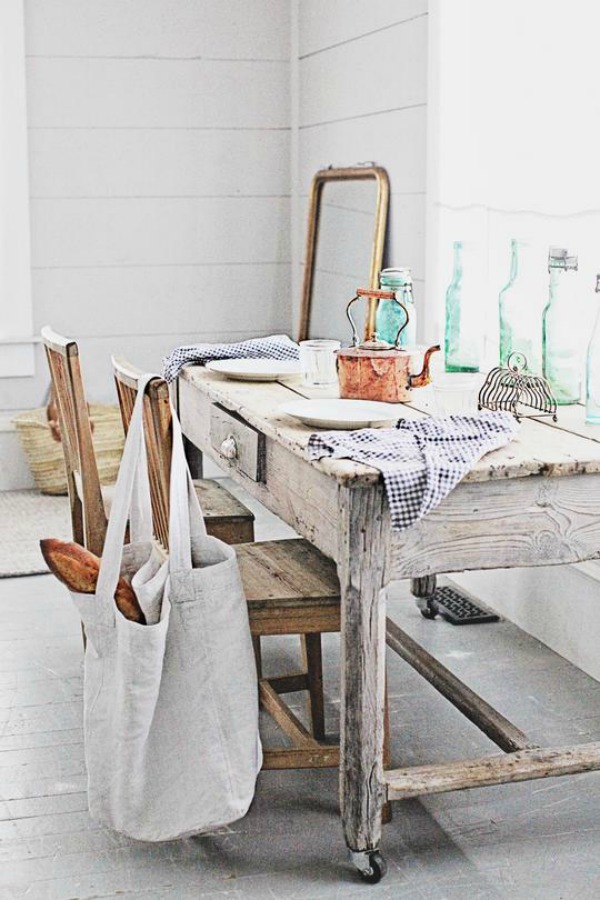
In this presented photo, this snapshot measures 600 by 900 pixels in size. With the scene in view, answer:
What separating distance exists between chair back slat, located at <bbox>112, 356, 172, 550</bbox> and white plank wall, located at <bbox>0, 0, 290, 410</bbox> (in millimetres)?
2615

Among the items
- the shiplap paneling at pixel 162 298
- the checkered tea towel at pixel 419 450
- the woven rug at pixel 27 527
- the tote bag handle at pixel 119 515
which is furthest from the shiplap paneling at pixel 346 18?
the tote bag handle at pixel 119 515

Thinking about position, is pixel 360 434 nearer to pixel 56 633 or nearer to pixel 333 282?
pixel 56 633

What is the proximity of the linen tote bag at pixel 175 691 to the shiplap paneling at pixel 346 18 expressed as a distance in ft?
8.02

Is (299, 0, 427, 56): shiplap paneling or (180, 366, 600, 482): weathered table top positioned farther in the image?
(299, 0, 427, 56): shiplap paneling

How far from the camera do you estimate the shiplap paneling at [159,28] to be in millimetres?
5141

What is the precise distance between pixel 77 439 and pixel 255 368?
460 mm

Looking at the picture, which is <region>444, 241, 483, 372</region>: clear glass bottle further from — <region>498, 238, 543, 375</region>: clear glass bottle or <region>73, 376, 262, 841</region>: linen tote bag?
<region>73, 376, 262, 841</region>: linen tote bag

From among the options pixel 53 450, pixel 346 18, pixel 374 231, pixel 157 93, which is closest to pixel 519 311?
pixel 374 231

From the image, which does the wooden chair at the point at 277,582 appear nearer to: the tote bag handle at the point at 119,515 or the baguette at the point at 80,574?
the tote bag handle at the point at 119,515

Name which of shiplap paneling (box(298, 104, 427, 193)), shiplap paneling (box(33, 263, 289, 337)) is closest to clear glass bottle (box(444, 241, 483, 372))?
shiplap paneling (box(298, 104, 427, 193))

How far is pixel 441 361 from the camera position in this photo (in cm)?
334

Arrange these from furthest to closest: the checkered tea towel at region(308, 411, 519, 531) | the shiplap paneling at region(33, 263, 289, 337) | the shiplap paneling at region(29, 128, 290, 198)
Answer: the shiplap paneling at region(33, 263, 289, 337), the shiplap paneling at region(29, 128, 290, 198), the checkered tea towel at region(308, 411, 519, 531)

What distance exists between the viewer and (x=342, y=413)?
2.45 m

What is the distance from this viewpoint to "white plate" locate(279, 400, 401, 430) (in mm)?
2383
